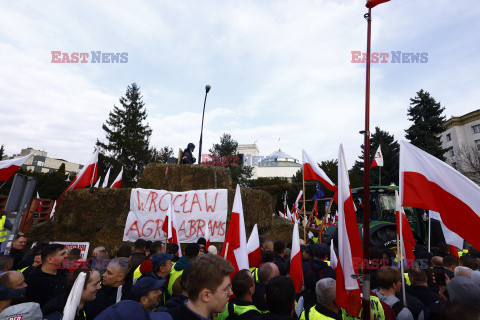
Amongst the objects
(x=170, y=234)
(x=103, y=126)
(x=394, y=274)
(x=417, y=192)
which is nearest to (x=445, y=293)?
(x=394, y=274)

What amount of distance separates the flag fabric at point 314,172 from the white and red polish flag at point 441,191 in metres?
2.76

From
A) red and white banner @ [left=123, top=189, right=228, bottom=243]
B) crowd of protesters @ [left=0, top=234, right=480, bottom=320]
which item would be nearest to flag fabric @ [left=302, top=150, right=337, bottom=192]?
crowd of protesters @ [left=0, top=234, right=480, bottom=320]

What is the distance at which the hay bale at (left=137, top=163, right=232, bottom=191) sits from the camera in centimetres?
1082

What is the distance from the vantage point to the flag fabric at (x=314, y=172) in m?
6.34

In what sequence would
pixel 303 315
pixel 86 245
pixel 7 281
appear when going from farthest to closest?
pixel 86 245 → pixel 303 315 → pixel 7 281

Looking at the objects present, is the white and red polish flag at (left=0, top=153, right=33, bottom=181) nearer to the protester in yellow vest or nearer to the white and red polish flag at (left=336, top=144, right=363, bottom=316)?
the protester in yellow vest

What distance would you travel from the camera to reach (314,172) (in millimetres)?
6621

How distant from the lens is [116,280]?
3029mm

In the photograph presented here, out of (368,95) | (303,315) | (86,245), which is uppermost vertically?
(368,95)

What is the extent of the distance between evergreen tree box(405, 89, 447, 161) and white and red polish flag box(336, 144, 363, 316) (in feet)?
104

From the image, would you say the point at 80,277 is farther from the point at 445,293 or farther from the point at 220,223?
the point at 220,223

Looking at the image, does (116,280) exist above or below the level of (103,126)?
below

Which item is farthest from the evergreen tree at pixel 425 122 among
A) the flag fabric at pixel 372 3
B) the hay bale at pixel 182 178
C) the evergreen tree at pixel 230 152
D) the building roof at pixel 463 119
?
the flag fabric at pixel 372 3

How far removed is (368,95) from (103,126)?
3521cm
